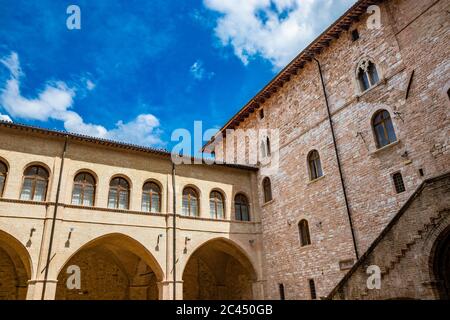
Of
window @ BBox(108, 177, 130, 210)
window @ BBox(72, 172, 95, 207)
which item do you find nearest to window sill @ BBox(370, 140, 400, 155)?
window @ BBox(108, 177, 130, 210)

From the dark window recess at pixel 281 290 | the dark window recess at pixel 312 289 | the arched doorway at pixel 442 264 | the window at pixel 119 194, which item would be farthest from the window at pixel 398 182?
the window at pixel 119 194

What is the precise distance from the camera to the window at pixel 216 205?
1744 cm

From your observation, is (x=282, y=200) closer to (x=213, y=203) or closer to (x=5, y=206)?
(x=213, y=203)

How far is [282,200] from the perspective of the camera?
17078 millimetres

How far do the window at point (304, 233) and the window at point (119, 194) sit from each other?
26.1ft

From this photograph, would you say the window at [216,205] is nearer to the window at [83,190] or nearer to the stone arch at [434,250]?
the window at [83,190]

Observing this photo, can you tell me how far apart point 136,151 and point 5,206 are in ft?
18.5

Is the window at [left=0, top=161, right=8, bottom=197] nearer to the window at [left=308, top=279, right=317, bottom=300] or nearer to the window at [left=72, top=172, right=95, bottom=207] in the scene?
the window at [left=72, top=172, right=95, bottom=207]

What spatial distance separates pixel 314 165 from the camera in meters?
15.7

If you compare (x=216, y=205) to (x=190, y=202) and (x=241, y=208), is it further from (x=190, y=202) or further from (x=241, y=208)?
(x=241, y=208)

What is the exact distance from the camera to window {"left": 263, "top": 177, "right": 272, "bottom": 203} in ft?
60.0

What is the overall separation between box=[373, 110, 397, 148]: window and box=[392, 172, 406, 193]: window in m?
1.27
